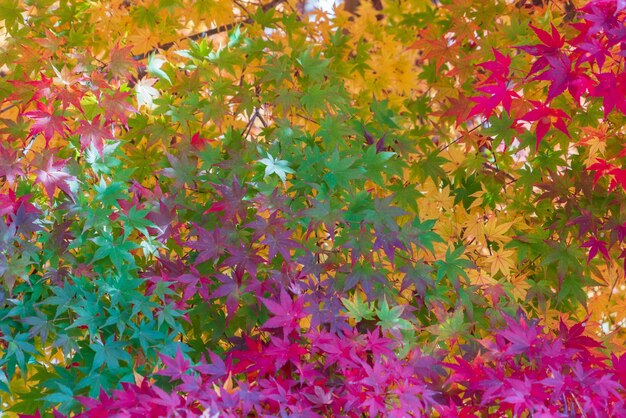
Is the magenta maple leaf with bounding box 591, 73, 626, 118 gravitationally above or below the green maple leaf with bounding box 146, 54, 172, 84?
below

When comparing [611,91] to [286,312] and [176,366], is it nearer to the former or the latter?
[286,312]

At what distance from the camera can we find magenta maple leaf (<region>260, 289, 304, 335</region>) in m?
1.75

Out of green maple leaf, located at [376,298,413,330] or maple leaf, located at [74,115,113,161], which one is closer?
green maple leaf, located at [376,298,413,330]

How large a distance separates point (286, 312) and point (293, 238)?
1.32ft

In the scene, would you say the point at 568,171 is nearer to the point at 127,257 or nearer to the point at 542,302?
the point at 542,302

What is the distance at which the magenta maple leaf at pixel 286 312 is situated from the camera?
5.75 ft

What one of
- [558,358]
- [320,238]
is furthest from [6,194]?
[558,358]

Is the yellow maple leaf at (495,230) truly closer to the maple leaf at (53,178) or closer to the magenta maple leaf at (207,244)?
the magenta maple leaf at (207,244)

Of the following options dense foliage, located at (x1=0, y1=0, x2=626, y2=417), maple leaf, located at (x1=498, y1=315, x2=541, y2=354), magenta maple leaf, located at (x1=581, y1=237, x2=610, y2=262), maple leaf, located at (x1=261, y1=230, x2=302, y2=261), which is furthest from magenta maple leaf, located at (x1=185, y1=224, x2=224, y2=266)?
magenta maple leaf, located at (x1=581, y1=237, x2=610, y2=262)

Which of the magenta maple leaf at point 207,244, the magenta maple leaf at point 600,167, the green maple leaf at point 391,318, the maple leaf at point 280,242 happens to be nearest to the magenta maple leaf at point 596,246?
the magenta maple leaf at point 600,167

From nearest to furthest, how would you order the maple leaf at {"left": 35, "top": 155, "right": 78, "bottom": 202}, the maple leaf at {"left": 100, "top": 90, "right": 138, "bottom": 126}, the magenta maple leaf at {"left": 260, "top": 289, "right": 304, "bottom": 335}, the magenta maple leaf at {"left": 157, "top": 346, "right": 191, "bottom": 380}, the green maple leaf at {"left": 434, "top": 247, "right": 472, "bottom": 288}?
Answer: the magenta maple leaf at {"left": 157, "top": 346, "right": 191, "bottom": 380}
the magenta maple leaf at {"left": 260, "top": 289, "right": 304, "bottom": 335}
the maple leaf at {"left": 35, "top": 155, "right": 78, "bottom": 202}
the green maple leaf at {"left": 434, "top": 247, "right": 472, "bottom": 288}
the maple leaf at {"left": 100, "top": 90, "right": 138, "bottom": 126}

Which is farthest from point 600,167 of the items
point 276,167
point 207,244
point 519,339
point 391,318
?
point 207,244

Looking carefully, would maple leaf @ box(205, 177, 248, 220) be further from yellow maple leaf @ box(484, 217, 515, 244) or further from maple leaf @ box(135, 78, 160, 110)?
yellow maple leaf @ box(484, 217, 515, 244)

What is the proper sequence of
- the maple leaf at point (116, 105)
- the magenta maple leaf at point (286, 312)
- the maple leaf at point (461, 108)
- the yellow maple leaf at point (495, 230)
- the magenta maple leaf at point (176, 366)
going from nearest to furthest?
1. the magenta maple leaf at point (176, 366)
2. the magenta maple leaf at point (286, 312)
3. the maple leaf at point (116, 105)
4. the yellow maple leaf at point (495, 230)
5. the maple leaf at point (461, 108)
